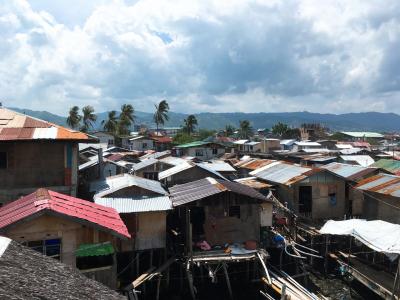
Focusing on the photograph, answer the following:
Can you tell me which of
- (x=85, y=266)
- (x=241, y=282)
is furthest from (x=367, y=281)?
(x=85, y=266)

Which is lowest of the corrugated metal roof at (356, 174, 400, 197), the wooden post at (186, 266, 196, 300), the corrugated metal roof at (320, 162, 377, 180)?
the wooden post at (186, 266, 196, 300)

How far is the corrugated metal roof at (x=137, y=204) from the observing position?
18094 mm

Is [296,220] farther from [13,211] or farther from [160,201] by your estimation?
[13,211]

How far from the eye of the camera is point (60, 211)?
41.2 feet

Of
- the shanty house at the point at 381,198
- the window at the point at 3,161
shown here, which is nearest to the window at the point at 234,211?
the shanty house at the point at 381,198

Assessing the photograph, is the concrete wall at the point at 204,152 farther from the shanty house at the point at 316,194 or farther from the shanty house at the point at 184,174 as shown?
the shanty house at the point at 316,194

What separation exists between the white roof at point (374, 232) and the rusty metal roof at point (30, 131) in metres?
14.0

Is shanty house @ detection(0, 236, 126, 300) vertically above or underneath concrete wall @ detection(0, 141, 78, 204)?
underneath

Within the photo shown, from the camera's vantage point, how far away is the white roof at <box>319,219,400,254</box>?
1647 cm

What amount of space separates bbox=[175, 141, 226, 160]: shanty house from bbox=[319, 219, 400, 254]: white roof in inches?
1546

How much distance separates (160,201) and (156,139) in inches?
2340

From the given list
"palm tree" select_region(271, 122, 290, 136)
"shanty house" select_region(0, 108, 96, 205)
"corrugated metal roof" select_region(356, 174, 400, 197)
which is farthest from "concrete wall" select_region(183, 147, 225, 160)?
"palm tree" select_region(271, 122, 290, 136)

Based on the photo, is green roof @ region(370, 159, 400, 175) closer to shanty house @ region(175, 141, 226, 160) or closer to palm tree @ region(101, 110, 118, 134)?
shanty house @ region(175, 141, 226, 160)

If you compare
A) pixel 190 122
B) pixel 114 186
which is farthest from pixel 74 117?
pixel 114 186
